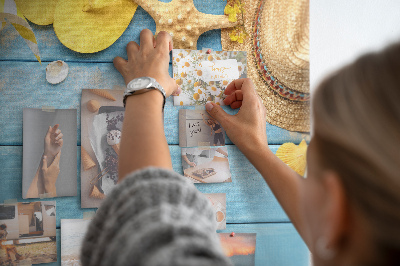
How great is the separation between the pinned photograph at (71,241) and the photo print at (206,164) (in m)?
0.29

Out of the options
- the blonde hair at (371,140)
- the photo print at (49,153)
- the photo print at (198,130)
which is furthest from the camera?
the photo print at (198,130)

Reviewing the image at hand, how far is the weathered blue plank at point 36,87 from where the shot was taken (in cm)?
77

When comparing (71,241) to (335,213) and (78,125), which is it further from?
(335,213)

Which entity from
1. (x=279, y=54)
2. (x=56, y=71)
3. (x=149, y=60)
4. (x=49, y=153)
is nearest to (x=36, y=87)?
(x=56, y=71)

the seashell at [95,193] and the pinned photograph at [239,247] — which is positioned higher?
the seashell at [95,193]

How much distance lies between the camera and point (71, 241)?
2.55ft

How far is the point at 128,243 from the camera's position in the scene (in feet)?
1.29

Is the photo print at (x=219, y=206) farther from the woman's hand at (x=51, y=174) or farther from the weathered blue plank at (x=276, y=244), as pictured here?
the woman's hand at (x=51, y=174)

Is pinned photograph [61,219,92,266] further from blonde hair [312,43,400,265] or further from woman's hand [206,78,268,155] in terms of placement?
blonde hair [312,43,400,265]

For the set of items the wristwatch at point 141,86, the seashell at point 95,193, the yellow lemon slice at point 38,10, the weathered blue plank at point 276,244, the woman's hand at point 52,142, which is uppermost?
the yellow lemon slice at point 38,10

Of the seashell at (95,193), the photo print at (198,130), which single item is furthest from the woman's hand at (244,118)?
the seashell at (95,193)

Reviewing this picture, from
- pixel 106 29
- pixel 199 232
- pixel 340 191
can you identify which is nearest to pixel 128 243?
pixel 199 232

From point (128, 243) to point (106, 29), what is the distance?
0.58 metres

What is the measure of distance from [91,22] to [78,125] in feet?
0.81
